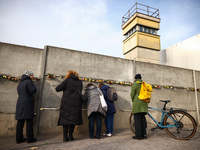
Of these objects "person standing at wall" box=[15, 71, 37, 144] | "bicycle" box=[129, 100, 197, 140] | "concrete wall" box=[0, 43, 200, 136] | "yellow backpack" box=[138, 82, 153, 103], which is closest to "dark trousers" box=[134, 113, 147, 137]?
"yellow backpack" box=[138, 82, 153, 103]

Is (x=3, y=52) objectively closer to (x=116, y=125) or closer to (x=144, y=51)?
(x=116, y=125)

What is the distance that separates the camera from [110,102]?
176 inches

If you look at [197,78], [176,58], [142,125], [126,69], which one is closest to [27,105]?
[142,125]

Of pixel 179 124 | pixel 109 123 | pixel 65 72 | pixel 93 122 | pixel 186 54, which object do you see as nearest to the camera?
pixel 179 124

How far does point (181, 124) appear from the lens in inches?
147

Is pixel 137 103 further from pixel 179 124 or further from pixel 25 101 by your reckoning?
pixel 25 101

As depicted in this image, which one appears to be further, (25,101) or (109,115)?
(109,115)

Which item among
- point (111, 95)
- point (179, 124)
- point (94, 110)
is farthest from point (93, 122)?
point (179, 124)

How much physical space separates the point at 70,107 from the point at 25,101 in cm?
106

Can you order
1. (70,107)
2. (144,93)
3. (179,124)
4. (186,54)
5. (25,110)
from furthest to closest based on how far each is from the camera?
(186,54)
(144,93)
(179,124)
(70,107)
(25,110)

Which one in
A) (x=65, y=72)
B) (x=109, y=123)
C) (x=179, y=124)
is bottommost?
(x=109, y=123)

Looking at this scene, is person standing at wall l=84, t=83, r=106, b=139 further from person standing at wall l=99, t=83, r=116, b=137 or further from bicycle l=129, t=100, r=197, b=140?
bicycle l=129, t=100, r=197, b=140

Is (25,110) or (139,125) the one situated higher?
(25,110)

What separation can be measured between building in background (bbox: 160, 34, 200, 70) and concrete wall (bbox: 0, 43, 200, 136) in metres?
4.67
